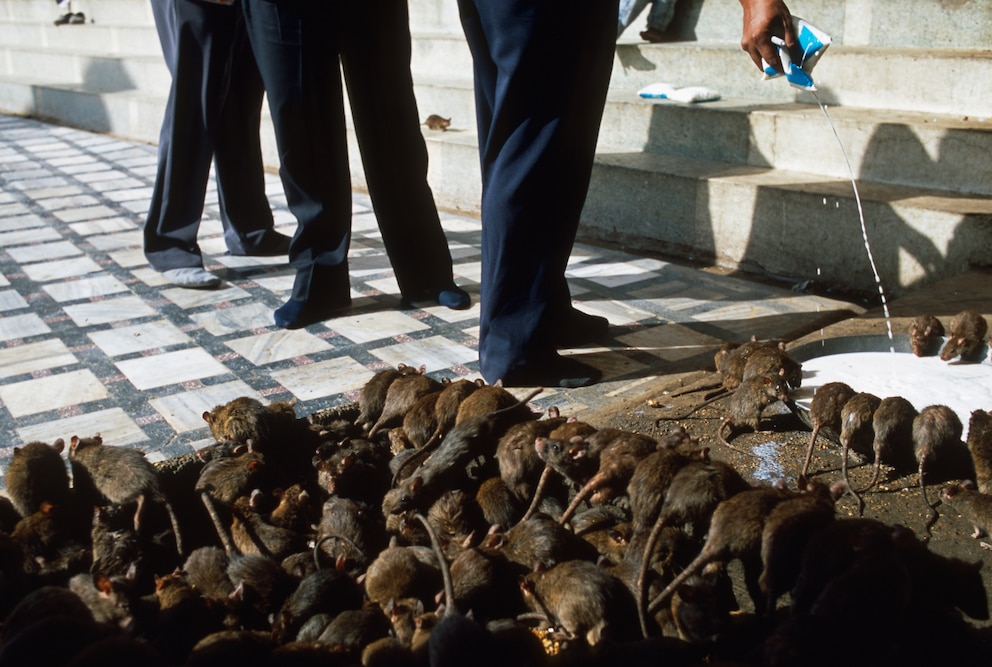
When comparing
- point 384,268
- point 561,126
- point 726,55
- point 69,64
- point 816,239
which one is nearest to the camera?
point 561,126

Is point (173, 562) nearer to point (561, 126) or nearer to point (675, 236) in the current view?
point (561, 126)

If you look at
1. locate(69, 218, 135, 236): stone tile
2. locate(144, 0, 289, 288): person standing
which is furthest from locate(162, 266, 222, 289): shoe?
locate(69, 218, 135, 236): stone tile

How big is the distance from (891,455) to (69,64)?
43.8ft

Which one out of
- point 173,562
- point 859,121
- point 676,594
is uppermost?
point 859,121

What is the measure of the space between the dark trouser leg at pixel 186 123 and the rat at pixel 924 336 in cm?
351

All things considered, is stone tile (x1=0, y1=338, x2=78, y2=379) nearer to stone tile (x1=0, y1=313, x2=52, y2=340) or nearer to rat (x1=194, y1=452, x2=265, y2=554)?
stone tile (x1=0, y1=313, x2=52, y2=340)

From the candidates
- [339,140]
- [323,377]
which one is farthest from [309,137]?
[323,377]

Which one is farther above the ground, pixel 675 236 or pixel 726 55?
pixel 726 55

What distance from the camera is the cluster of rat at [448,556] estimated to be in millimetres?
1820

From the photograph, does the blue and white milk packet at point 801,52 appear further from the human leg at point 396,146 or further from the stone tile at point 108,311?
the stone tile at point 108,311

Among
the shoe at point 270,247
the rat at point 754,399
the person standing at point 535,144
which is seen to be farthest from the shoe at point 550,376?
the shoe at point 270,247

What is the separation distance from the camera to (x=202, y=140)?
5.02 meters

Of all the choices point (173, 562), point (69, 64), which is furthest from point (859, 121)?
point (69, 64)

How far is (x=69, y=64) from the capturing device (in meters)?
13.3
